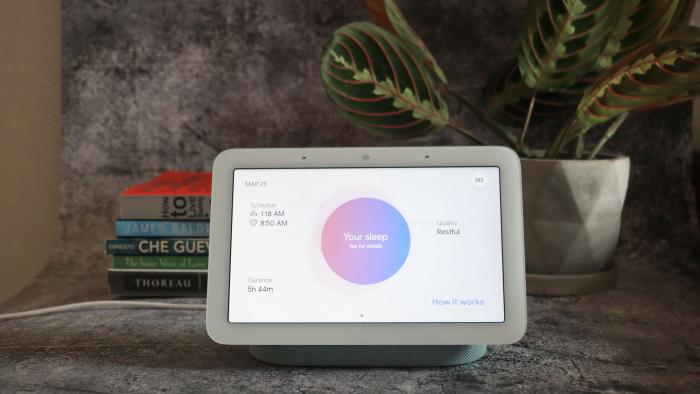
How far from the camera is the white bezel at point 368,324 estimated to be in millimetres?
736

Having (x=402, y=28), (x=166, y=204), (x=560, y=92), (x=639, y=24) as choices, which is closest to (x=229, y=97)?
(x=166, y=204)

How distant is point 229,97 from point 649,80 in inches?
29.5

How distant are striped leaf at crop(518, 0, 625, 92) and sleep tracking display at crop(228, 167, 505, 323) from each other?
289 mm

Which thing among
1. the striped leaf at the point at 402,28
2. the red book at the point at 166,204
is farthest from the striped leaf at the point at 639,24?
the red book at the point at 166,204

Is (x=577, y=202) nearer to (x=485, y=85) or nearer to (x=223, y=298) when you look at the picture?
(x=485, y=85)

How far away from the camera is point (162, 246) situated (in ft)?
3.50

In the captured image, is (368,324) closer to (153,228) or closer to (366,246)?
(366,246)

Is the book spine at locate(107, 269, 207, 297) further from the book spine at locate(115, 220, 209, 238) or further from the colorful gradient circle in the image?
the colorful gradient circle

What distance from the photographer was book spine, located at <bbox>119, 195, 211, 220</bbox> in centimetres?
106

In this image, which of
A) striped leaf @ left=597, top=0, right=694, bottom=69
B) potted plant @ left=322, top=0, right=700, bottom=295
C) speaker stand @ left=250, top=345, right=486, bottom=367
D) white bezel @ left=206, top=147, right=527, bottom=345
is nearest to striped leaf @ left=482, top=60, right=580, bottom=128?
potted plant @ left=322, top=0, right=700, bottom=295

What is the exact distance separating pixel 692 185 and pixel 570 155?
0.33 m

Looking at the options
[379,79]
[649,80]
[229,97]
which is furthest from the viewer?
[229,97]

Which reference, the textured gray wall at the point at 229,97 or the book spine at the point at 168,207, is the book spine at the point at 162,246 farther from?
the textured gray wall at the point at 229,97

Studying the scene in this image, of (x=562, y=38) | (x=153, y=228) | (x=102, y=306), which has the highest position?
(x=562, y=38)
